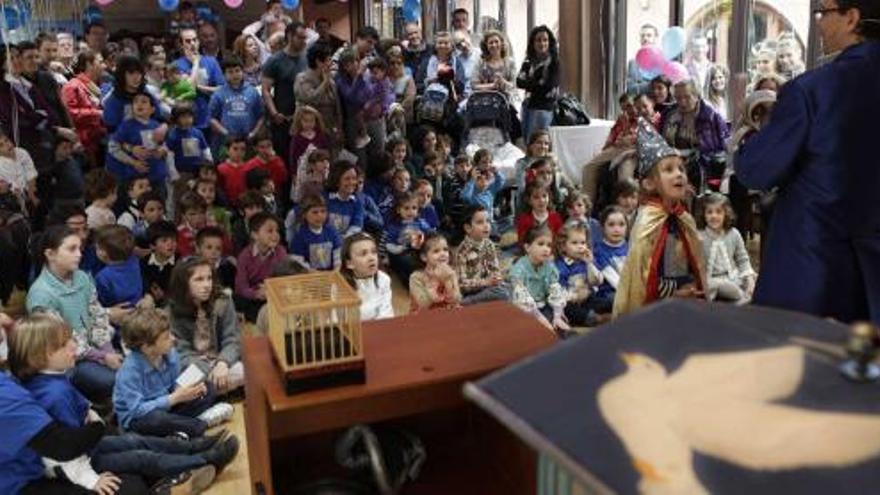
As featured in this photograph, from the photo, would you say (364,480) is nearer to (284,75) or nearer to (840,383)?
(840,383)

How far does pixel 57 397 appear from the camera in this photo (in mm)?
2504

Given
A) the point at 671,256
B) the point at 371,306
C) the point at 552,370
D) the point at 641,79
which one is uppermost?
the point at 641,79

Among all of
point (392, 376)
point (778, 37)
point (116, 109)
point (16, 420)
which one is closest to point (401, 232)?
point (116, 109)

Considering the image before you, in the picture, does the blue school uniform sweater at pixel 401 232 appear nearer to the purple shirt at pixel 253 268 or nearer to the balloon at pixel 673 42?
the purple shirt at pixel 253 268

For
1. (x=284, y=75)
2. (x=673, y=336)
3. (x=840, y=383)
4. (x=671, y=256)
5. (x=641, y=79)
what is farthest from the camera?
(x=641, y=79)

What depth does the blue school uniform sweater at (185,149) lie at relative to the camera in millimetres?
5625

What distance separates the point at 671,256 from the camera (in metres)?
2.89

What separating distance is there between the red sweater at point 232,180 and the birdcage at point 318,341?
12.8ft

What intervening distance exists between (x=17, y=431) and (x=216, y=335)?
1299 mm

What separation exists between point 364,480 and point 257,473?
206 millimetres

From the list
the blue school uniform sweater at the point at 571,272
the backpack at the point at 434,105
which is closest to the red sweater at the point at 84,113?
the backpack at the point at 434,105

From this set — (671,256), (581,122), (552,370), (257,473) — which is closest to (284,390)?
(257,473)

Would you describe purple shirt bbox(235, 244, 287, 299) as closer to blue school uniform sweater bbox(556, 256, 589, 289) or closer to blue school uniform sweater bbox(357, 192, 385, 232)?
blue school uniform sweater bbox(357, 192, 385, 232)

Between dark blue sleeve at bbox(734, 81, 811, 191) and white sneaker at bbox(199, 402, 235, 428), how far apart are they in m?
2.05
